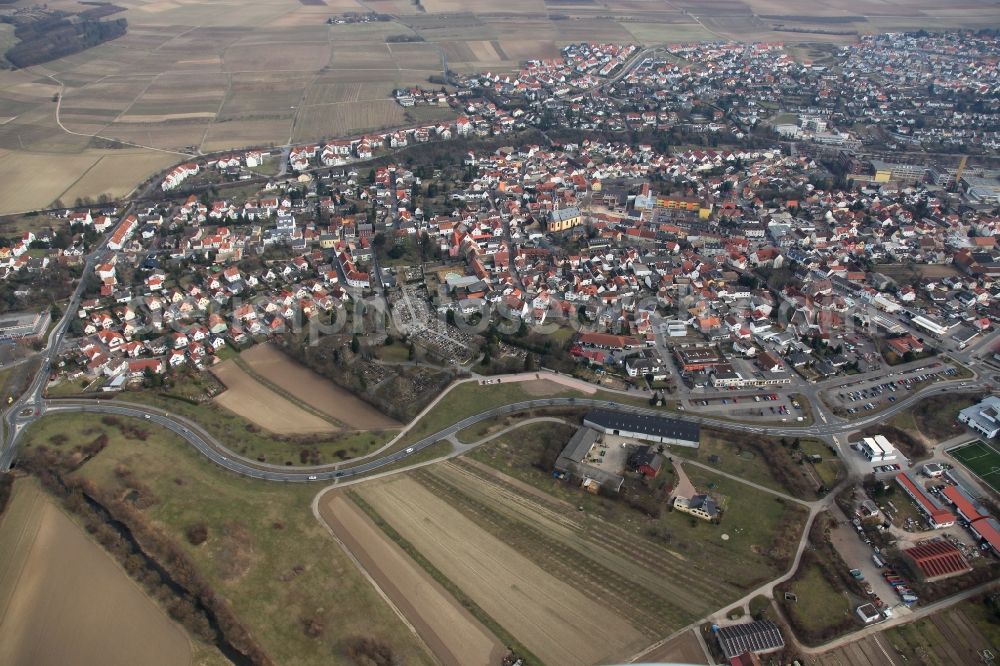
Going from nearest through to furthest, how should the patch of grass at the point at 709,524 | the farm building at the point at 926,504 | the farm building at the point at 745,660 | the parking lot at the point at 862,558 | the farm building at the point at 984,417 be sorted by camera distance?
the farm building at the point at 745,660, the parking lot at the point at 862,558, the patch of grass at the point at 709,524, the farm building at the point at 926,504, the farm building at the point at 984,417

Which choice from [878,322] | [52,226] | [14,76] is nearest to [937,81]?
[878,322]

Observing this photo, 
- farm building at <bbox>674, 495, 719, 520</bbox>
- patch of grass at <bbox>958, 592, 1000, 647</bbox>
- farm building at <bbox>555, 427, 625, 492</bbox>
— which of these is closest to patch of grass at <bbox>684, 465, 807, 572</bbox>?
farm building at <bbox>674, 495, 719, 520</bbox>

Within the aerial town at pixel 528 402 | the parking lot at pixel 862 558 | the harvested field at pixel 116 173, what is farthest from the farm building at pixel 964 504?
the harvested field at pixel 116 173

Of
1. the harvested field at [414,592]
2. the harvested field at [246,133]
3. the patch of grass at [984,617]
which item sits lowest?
the harvested field at [246,133]

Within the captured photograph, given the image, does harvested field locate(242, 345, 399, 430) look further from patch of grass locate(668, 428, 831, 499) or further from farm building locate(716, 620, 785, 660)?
farm building locate(716, 620, 785, 660)

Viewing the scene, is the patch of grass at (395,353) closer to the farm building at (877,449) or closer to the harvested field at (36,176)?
the farm building at (877,449)
